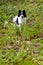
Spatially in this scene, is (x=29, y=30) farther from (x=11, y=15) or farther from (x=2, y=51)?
(x=11, y=15)

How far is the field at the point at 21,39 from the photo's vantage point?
524cm

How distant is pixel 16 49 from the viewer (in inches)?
231

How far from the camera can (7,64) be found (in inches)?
199

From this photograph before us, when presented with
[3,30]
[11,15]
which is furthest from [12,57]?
[11,15]

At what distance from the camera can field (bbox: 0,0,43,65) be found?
5.24m

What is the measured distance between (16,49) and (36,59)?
0.79 meters

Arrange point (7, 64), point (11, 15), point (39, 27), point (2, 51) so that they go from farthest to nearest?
point (11, 15) → point (39, 27) → point (2, 51) → point (7, 64)

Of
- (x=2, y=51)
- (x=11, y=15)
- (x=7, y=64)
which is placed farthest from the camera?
(x=11, y=15)

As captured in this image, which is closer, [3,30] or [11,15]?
[3,30]

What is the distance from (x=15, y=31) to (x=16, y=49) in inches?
33.4

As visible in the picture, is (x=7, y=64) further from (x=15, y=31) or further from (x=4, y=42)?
(x=15, y=31)

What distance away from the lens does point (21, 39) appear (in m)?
6.34

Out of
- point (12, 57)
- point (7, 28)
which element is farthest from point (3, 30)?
point (12, 57)

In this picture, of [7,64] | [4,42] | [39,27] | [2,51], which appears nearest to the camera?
[7,64]
